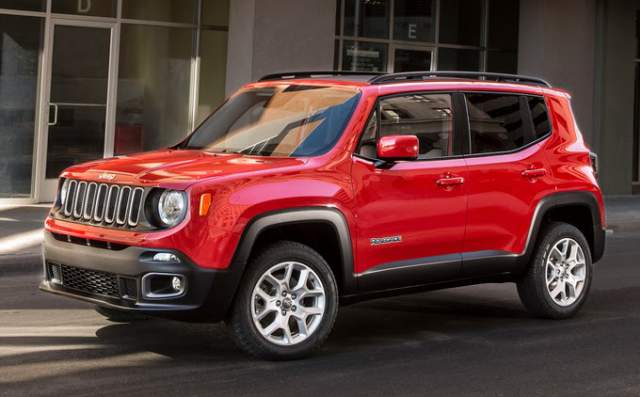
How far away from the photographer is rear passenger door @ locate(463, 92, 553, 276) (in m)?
8.30

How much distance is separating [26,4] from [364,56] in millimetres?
5861

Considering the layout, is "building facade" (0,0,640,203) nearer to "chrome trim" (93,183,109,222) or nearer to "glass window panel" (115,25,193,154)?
"glass window panel" (115,25,193,154)

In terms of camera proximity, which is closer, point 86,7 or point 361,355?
point 361,355

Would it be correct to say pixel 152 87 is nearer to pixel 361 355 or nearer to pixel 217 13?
pixel 217 13

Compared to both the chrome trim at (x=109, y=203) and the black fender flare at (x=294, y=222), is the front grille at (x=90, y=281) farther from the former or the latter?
the black fender flare at (x=294, y=222)

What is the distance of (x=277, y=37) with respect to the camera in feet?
58.9

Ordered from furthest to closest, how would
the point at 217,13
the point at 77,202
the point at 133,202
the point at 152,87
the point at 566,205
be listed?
the point at 217,13 → the point at 152,87 → the point at 566,205 → the point at 77,202 → the point at 133,202

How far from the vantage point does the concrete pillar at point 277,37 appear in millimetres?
17781

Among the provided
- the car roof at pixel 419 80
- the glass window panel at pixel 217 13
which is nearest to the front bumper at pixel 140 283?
the car roof at pixel 419 80

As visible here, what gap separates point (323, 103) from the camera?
8023 millimetres

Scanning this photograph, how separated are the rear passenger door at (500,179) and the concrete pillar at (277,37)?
9.25 meters

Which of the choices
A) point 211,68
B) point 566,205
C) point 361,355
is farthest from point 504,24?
point 361,355

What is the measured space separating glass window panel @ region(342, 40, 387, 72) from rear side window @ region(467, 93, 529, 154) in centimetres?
1119

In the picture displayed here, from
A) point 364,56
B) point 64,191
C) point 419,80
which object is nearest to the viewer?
point 64,191
